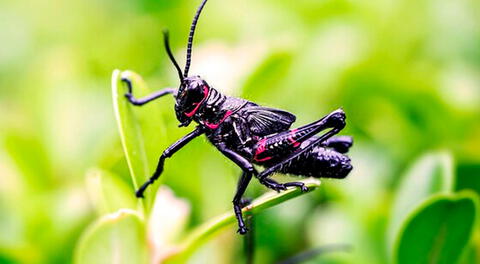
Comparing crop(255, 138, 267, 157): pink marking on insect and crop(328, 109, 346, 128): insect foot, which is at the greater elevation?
crop(328, 109, 346, 128): insect foot

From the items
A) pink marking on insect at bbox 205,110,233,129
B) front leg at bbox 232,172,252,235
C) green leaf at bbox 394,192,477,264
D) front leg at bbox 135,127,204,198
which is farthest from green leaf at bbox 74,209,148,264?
green leaf at bbox 394,192,477,264

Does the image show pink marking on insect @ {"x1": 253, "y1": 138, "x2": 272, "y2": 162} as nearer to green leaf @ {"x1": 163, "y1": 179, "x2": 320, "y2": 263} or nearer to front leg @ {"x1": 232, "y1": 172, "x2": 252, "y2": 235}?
front leg @ {"x1": 232, "y1": 172, "x2": 252, "y2": 235}

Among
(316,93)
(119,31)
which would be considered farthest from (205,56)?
(119,31)

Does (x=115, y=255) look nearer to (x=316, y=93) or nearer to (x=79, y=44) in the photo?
(x=316, y=93)

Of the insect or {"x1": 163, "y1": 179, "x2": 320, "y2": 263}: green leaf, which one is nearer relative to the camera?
{"x1": 163, "y1": 179, "x2": 320, "y2": 263}: green leaf

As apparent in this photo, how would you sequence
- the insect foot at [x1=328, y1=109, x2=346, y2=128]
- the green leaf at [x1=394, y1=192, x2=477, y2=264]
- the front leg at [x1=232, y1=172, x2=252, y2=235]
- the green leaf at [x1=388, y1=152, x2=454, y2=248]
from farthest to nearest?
the insect foot at [x1=328, y1=109, x2=346, y2=128], the green leaf at [x1=388, y1=152, x2=454, y2=248], the front leg at [x1=232, y1=172, x2=252, y2=235], the green leaf at [x1=394, y1=192, x2=477, y2=264]

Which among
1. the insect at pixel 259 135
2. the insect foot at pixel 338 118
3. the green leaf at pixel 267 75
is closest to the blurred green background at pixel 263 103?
the green leaf at pixel 267 75
